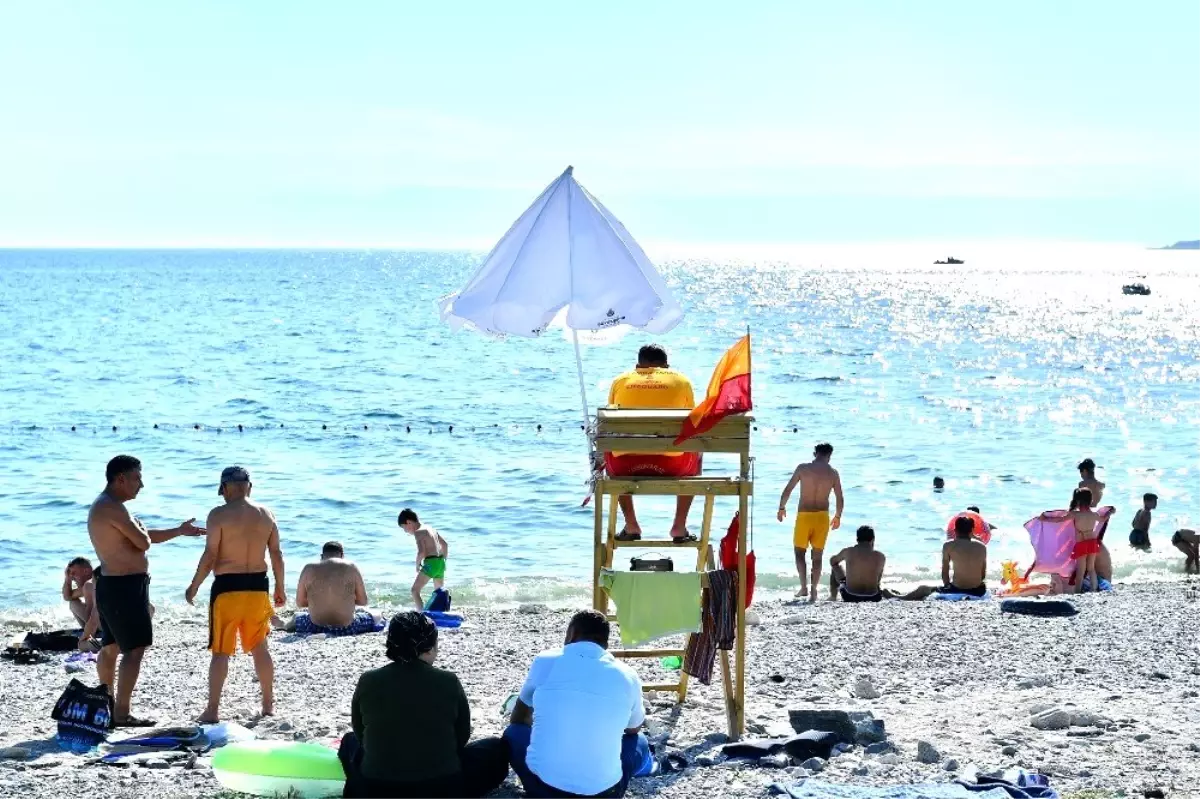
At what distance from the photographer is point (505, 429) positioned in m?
32.6

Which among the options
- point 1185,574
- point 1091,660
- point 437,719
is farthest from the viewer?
point 1185,574

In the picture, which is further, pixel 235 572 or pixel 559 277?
pixel 235 572

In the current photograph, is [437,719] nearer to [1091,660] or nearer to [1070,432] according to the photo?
[1091,660]

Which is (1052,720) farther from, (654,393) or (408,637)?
→ (408,637)

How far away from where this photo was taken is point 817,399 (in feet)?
131

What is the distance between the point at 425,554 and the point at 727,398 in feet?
26.3

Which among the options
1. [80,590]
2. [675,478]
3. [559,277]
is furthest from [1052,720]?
[80,590]

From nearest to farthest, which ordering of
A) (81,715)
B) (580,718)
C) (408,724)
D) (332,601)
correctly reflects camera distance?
(408,724), (580,718), (81,715), (332,601)

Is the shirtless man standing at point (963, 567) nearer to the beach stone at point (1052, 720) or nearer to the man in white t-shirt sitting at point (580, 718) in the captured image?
the beach stone at point (1052, 720)

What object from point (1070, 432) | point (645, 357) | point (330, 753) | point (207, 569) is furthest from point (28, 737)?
point (1070, 432)

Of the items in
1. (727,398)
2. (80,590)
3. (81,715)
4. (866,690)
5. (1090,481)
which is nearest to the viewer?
(727,398)

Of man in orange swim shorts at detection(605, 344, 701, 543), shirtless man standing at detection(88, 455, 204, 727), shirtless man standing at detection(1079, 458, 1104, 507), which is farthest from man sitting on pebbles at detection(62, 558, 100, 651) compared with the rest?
shirtless man standing at detection(1079, 458, 1104, 507)

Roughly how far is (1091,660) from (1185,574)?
743cm

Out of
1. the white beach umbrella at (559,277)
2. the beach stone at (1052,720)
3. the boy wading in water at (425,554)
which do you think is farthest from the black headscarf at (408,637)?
the boy wading in water at (425,554)
